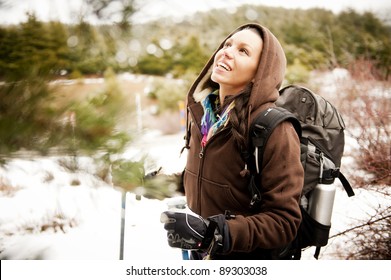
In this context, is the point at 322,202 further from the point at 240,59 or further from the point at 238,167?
the point at 240,59

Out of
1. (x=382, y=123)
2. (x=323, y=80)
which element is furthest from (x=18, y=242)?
(x=323, y=80)

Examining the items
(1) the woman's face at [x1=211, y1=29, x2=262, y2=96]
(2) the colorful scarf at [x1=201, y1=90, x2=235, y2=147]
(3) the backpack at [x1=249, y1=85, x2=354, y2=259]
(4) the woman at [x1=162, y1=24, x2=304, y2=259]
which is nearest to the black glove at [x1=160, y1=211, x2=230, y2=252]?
(4) the woman at [x1=162, y1=24, x2=304, y2=259]

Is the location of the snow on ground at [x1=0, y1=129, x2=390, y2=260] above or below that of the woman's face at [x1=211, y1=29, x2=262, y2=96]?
below

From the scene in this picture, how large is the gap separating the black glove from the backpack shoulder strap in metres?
0.18

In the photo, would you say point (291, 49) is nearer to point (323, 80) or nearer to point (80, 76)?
point (323, 80)

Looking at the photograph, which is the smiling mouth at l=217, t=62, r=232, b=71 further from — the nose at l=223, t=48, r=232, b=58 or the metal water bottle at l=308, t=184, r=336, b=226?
the metal water bottle at l=308, t=184, r=336, b=226

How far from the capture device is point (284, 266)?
107cm

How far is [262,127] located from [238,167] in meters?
0.14

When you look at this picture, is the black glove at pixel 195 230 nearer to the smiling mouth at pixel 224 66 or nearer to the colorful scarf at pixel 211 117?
the colorful scarf at pixel 211 117

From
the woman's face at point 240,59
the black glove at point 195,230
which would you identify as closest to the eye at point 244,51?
the woman's face at point 240,59

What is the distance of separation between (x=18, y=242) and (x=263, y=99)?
76 centimetres

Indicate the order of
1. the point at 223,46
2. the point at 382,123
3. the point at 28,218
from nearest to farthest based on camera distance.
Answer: the point at 28,218 → the point at 223,46 → the point at 382,123

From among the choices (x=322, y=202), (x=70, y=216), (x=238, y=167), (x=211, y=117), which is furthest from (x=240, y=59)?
(x=70, y=216)

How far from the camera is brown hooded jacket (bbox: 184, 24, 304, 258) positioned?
2.67 ft
